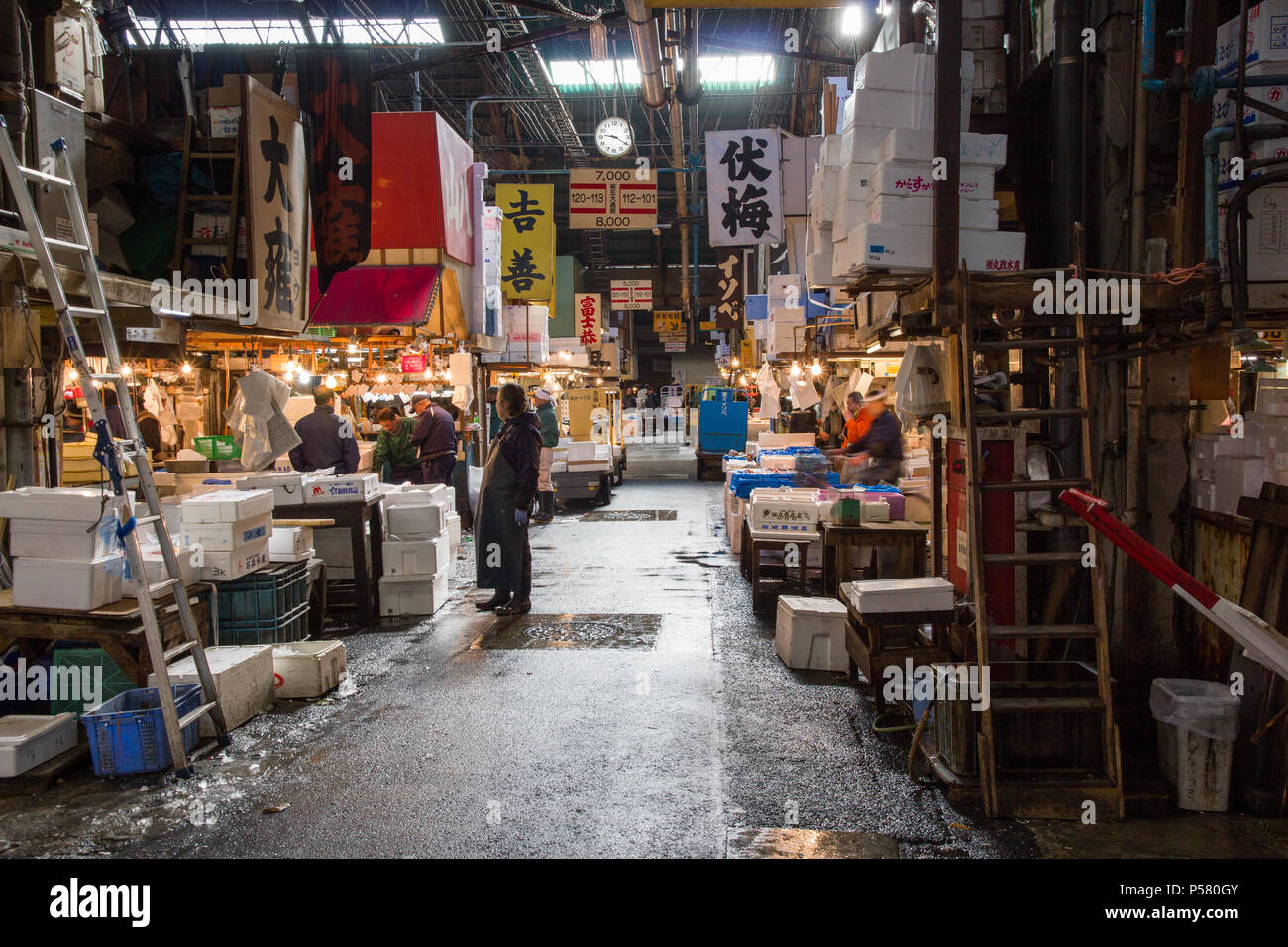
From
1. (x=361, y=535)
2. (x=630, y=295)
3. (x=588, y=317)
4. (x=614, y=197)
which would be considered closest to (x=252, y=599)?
(x=361, y=535)

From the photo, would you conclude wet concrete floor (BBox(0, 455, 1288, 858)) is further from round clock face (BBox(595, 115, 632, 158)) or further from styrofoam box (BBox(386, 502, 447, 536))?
round clock face (BBox(595, 115, 632, 158))

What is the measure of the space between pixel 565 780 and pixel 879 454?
21.6 ft

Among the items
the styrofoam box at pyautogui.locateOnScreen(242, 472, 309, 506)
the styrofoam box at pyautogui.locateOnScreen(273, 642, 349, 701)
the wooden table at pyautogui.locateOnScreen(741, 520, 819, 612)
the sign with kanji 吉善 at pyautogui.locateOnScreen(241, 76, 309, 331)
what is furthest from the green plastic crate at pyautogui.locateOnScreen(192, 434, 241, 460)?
the wooden table at pyautogui.locateOnScreen(741, 520, 819, 612)

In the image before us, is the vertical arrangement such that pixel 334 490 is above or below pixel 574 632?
above

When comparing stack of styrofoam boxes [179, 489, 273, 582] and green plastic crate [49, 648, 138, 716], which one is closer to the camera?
green plastic crate [49, 648, 138, 716]

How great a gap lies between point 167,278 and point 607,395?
67.2 feet

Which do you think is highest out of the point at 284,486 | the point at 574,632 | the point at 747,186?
the point at 747,186

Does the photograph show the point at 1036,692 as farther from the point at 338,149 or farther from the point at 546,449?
the point at 546,449

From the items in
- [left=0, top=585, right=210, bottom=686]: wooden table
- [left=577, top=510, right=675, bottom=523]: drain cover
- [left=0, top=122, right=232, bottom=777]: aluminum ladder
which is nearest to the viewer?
[left=0, top=122, right=232, bottom=777]: aluminum ladder

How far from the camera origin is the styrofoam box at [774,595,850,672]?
284 inches

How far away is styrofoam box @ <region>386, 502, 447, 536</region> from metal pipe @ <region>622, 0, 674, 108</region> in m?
5.92

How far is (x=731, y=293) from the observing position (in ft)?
80.6

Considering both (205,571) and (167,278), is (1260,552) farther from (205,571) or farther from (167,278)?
(167,278)

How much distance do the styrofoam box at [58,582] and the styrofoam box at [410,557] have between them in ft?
12.6
